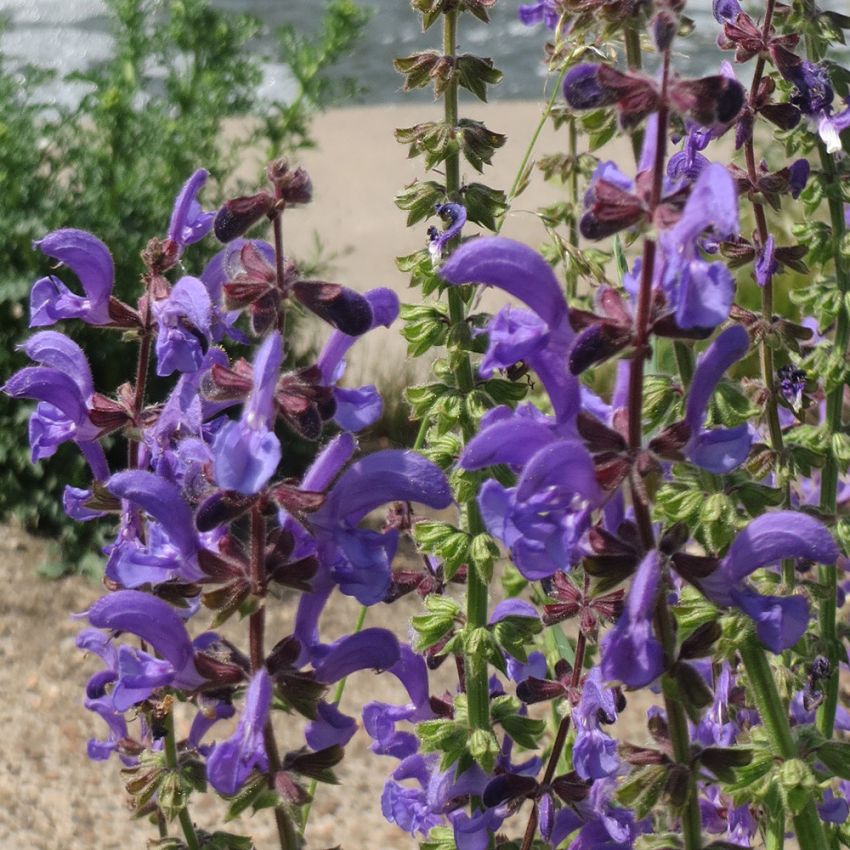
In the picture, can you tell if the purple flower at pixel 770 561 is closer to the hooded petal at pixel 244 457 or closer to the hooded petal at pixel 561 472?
the hooded petal at pixel 561 472

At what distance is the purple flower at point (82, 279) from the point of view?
1.58 metres

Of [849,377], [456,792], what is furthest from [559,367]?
[849,377]

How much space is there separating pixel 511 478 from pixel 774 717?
431 mm

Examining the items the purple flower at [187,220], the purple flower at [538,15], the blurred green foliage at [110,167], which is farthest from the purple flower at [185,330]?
the blurred green foliage at [110,167]

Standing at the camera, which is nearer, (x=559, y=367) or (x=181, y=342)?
(x=559, y=367)

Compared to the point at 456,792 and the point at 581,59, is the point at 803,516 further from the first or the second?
the point at 581,59

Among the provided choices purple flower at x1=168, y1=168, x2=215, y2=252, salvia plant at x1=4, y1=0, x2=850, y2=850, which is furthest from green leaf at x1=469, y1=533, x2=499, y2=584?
purple flower at x1=168, y1=168, x2=215, y2=252

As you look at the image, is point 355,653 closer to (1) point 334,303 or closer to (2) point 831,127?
(1) point 334,303

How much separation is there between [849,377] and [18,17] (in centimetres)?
1011

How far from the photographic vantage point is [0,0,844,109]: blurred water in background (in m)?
9.89

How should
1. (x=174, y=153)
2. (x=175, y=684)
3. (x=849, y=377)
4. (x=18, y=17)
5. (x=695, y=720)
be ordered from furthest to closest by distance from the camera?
(x=18, y=17)
(x=174, y=153)
(x=849, y=377)
(x=175, y=684)
(x=695, y=720)

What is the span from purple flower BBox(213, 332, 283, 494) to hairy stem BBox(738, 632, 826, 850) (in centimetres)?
61

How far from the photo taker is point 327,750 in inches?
53.7

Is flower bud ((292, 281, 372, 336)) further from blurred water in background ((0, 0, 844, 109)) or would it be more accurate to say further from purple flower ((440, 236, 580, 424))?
blurred water in background ((0, 0, 844, 109))
